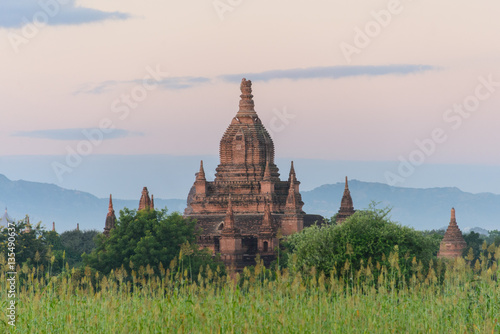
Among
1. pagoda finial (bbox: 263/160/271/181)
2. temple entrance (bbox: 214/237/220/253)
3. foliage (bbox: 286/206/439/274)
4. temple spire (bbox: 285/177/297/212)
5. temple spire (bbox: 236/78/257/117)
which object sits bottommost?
foliage (bbox: 286/206/439/274)

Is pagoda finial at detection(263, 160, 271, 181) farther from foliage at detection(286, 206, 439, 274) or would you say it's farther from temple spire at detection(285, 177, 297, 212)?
foliage at detection(286, 206, 439, 274)

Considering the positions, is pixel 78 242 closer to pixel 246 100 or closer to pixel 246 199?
pixel 246 100

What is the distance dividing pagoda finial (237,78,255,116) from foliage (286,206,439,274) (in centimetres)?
4966

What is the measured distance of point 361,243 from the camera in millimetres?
44031

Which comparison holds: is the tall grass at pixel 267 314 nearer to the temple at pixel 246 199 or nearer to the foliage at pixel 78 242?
the temple at pixel 246 199

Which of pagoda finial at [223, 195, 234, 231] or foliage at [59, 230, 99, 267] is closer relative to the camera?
pagoda finial at [223, 195, 234, 231]

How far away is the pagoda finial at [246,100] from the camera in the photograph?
96.1 metres

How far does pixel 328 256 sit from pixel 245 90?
54.9m

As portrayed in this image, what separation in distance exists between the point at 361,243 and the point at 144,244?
24.0 meters

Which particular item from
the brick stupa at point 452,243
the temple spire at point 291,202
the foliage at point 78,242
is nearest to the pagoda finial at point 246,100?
the temple spire at point 291,202

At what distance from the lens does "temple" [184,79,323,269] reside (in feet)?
281

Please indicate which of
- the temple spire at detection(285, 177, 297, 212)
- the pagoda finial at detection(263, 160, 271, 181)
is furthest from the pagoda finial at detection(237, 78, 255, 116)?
the temple spire at detection(285, 177, 297, 212)

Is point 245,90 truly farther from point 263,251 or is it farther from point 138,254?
point 138,254

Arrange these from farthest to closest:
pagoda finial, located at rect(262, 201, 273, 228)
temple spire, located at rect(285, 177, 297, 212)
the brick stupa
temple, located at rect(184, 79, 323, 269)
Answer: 1. the brick stupa
2. temple spire, located at rect(285, 177, 297, 212)
3. pagoda finial, located at rect(262, 201, 273, 228)
4. temple, located at rect(184, 79, 323, 269)
